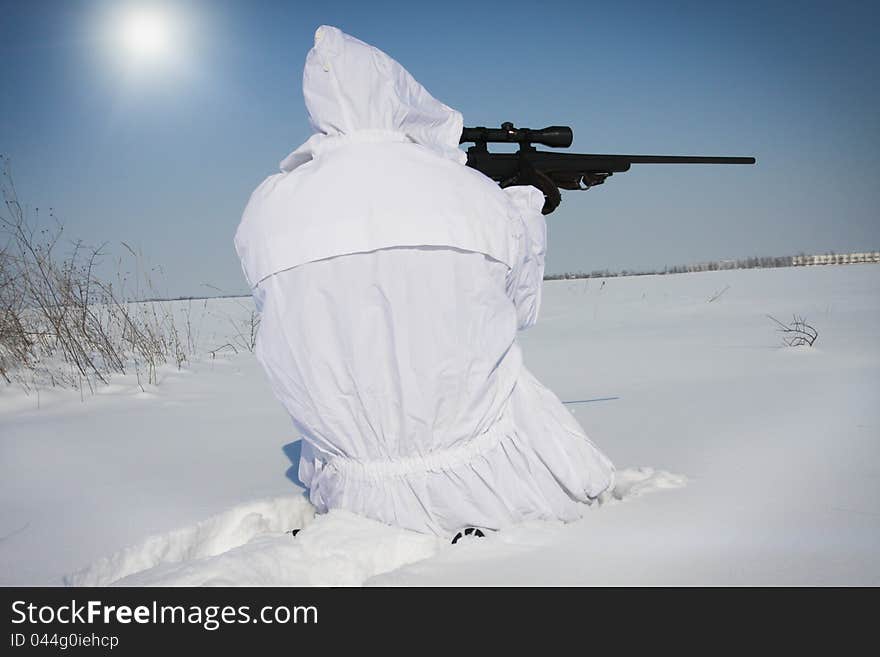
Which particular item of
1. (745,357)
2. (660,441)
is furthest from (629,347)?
(660,441)

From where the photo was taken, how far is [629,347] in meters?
6.46

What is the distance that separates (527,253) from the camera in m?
1.88

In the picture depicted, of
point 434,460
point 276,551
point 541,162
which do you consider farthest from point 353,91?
point 541,162

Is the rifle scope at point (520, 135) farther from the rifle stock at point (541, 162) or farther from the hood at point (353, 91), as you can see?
the hood at point (353, 91)

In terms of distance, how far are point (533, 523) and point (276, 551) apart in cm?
74

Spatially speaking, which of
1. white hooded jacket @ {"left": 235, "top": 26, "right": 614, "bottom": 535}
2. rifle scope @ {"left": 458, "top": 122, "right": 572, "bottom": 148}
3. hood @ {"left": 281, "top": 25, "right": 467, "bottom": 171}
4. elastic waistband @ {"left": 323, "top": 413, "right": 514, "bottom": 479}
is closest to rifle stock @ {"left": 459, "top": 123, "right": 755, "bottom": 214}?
rifle scope @ {"left": 458, "top": 122, "right": 572, "bottom": 148}

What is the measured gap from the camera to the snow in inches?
61.5

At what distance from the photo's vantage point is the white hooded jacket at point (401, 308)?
1.62m

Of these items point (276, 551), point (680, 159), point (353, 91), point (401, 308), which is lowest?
point (276, 551)

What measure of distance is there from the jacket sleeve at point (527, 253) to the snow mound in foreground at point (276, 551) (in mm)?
693

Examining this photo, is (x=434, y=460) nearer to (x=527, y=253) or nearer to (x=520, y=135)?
(x=527, y=253)

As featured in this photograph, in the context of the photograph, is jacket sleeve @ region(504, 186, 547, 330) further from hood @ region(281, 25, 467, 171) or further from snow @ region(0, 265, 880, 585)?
snow @ region(0, 265, 880, 585)

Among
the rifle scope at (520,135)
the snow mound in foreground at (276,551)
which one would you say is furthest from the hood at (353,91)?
the snow mound in foreground at (276,551)
